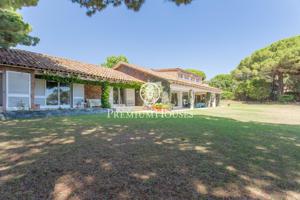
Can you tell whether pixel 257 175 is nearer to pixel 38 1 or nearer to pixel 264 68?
pixel 38 1

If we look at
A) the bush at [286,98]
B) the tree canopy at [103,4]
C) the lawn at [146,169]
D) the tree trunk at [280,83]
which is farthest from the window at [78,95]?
the tree trunk at [280,83]

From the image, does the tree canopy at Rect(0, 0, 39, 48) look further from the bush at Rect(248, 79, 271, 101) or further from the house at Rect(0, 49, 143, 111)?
the bush at Rect(248, 79, 271, 101)

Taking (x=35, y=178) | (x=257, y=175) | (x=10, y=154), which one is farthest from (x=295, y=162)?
(x=10, y=154)

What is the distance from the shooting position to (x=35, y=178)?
10.8ft

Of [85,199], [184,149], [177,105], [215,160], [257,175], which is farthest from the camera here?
[177,105]

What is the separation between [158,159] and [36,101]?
44.5 feet

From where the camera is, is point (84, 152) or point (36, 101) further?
point (36, 101)

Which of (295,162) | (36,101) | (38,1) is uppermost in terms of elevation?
(38,1)

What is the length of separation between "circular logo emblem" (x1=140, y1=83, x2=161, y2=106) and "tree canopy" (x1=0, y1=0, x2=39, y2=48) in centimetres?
1255

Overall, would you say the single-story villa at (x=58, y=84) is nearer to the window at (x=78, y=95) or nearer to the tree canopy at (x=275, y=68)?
the window at (x=78, y=95)

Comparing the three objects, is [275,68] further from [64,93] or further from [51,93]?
[51,93]

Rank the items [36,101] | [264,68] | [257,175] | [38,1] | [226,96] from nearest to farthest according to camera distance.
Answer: [257,175]
[38,1]
[36,101]
[264,68]
[226,96]

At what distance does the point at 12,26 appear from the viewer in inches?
447

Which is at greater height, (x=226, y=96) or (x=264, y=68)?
(x=264, y=68)
